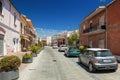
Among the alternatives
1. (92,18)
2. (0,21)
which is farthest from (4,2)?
(92,18)

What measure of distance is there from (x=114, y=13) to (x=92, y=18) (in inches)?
425

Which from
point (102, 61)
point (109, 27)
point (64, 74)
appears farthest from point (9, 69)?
point (109, 27)

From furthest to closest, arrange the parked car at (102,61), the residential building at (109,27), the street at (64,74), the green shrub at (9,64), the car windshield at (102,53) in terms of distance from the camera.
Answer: the residential building at (109,27) < the car windshield at (102,53) < the parked car at (102,61) < the street at (64,74) < the green shrub at (9,64)

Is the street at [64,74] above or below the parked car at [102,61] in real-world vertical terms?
below

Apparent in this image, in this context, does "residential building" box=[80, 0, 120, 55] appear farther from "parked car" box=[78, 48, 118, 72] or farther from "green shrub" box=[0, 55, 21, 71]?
"green shrub" box=[0, 55, 21, 71]

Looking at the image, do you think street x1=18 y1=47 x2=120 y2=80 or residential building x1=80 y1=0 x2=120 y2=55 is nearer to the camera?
street x1=18 y1=47 x2=120 y2=80

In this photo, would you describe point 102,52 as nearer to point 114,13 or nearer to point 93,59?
point 93,59

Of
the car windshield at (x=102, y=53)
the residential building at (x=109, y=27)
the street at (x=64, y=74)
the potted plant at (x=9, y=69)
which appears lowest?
the street at (x=64, y=74)

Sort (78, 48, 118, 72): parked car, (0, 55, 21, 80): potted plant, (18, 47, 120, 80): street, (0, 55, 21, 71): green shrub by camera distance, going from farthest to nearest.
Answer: (78, 48, 118, 72): parked car
(18, 47, 120, 80): street
(0, 55, 21, 71): green shrub
(0, 55, 21, 80): potted plant

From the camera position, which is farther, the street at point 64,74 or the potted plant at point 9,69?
the street at point 64,74

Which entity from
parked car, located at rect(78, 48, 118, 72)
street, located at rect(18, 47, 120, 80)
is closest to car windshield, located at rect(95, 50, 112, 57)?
parked car, located at rect(78, 48, 118, 72)

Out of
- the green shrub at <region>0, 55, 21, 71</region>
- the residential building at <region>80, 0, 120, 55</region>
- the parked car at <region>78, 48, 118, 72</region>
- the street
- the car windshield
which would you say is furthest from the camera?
the residential building at <region>80, 0, 120, 55</region>

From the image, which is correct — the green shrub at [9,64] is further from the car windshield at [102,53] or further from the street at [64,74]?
the car windshield at [102,53]

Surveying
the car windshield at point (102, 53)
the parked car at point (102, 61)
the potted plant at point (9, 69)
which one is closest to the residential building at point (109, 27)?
the car windshield at point (102, 53)
